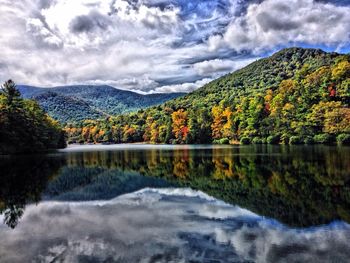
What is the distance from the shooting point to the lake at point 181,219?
9289 millimetres

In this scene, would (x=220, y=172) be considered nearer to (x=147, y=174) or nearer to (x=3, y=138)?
(x=147, y=174)

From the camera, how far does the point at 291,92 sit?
8719 cm

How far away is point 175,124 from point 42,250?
103m

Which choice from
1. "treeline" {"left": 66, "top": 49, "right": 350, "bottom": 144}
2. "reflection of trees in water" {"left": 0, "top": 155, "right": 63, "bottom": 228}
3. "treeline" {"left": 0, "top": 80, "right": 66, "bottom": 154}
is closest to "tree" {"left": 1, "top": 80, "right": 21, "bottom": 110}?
"treeline" {"left": 0, "top": 80, "right": 66, "bottom": 154}

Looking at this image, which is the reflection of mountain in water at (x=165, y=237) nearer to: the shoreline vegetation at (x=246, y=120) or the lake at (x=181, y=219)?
the lake at (x=181, y=219)

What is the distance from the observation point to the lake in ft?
30.5

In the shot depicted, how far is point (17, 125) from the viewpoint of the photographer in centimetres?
5828

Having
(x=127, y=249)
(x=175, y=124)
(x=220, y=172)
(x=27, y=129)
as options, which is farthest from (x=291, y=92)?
(x=127, y=249)

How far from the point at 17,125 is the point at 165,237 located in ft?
178

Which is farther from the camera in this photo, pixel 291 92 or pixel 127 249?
pixel 291 92

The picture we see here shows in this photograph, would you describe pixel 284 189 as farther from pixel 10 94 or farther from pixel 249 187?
pixel 10 94

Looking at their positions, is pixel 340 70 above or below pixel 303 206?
above

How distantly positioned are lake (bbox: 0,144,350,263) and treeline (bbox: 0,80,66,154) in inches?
1428

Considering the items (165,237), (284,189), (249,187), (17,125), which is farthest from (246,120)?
(165,237)
